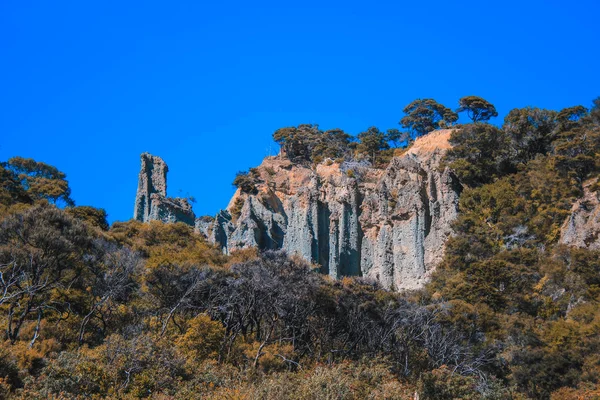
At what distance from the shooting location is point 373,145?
67875 mm

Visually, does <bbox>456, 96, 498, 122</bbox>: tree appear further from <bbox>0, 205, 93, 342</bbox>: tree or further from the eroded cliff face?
<bbox>0, 205, 93, 342</bbox>: tree

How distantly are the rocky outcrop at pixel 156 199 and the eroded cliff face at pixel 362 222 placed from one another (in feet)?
5.88

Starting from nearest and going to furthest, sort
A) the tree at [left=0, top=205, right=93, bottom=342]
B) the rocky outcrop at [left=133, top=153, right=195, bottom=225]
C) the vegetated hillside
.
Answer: the vegetated hillside
the tree at [left=0, top=205, right=93, bottom=342]
the rocky outcrop at [left=133, top=153, right=195, bottom=225]

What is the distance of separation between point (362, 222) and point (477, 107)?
2013 centimetres

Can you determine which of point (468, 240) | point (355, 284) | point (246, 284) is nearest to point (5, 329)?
point (246, 284)

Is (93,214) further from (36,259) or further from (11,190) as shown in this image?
(36,259)

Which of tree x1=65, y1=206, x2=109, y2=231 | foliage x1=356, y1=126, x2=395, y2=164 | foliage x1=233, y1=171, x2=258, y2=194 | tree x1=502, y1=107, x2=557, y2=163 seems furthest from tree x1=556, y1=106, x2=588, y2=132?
tree x1=65, y1=206, x2=109, y2=231

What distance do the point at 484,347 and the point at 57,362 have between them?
21142 mm

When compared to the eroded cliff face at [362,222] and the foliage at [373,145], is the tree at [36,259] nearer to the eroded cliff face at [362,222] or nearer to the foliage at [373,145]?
the eroded cliff face at [362,222]

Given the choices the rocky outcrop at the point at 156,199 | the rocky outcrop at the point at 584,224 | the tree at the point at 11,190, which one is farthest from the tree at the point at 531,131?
the tree at the point at 11,190

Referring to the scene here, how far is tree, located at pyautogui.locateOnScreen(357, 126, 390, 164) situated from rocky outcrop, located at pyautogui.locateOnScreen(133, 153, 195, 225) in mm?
18327

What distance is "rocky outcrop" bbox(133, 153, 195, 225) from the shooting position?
2117 inches

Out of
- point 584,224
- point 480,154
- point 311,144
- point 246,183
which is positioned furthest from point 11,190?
point 584,224

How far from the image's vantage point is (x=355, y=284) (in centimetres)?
3616
